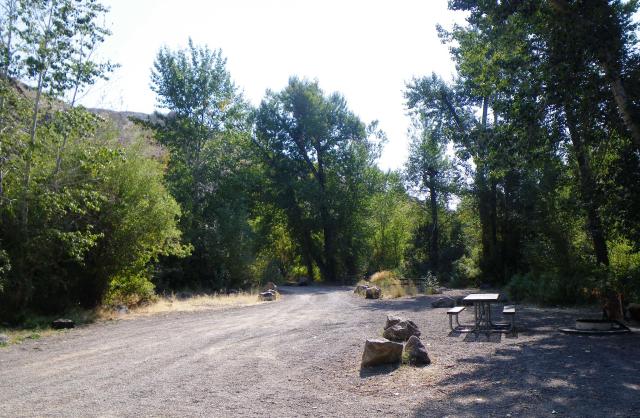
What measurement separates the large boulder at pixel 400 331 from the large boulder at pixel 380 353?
1.70m

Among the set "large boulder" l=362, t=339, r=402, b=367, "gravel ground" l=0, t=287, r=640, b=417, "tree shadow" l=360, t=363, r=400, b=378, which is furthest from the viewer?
"large boulder" l=362, t=339, r=402, b=367

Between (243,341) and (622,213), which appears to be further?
(622,213)

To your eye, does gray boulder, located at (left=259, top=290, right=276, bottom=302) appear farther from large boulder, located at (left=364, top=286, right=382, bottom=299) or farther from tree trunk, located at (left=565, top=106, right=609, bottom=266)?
tree trunk, located at (left=565, top=106, right=609, bottom=266)

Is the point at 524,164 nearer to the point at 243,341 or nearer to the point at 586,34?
the point at 586,34

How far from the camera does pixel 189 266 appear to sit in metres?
30.2

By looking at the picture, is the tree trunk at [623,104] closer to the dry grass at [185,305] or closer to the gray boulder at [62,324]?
the gray boulder at [62,324]

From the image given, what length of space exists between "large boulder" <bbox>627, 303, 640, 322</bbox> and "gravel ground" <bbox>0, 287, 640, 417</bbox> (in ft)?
6.26

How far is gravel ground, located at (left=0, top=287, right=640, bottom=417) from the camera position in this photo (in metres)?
5.75

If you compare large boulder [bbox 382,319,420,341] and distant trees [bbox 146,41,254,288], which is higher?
distant trees [bbox 146,41,254,288]

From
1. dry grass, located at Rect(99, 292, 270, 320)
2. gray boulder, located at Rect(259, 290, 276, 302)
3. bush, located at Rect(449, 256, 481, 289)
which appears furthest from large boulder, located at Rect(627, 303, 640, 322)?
bush, located at Rect(449, 256, 481, 289)

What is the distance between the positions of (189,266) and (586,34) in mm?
24583

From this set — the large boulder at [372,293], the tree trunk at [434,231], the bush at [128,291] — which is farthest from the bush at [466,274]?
the bush at [128,291]

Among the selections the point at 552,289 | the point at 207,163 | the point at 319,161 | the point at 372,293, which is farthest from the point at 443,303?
the point at 319,161

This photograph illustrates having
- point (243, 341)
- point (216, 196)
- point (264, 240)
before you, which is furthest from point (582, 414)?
point (264, 240)
